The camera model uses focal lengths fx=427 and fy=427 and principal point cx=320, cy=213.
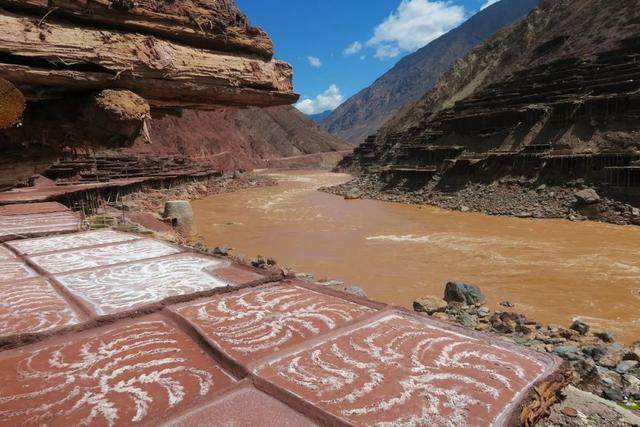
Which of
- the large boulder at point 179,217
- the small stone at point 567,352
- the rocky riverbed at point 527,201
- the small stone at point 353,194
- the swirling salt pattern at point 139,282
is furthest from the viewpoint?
the small stone at point 353,194

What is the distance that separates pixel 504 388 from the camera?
171cm

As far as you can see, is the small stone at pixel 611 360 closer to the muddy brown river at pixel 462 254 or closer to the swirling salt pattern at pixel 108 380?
the muddy brown river at pixel 462 254

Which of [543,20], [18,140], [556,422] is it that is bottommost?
[556,422]

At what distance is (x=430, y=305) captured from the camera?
6.23 metres

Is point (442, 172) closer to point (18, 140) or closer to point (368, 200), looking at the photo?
point (368, 200)

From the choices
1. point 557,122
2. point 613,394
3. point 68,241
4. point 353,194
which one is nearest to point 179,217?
point 68,241

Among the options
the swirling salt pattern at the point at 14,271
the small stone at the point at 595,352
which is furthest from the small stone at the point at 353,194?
the swirling salt pattern at the point at 14,271

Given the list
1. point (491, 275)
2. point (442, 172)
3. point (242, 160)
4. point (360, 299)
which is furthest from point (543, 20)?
point (360, 299)

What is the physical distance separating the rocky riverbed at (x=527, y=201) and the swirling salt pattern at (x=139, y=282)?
15654 mm

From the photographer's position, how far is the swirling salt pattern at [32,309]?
242cm

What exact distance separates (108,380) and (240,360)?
0.56 meters

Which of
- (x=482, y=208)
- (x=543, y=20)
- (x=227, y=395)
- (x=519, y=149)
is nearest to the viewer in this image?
(x=227, y=395)

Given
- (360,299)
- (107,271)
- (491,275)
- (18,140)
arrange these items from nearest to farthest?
1. (360,299)
2. (18,140)
3. (107,271)
4. (491,275)

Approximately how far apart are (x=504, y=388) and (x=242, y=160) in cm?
4602
